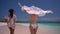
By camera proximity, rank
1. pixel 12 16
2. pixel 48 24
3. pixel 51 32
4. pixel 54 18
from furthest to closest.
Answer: pixel 48 24, pixel 54 18, pixel 51 32, pixel 12 16

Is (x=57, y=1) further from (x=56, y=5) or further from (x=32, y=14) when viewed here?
(x=32, y=14)

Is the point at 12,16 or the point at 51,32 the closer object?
the point at 12,16

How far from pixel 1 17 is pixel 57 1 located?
107cm

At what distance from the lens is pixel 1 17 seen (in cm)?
338

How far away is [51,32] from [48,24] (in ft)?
2.14

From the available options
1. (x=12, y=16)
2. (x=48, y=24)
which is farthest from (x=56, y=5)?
(x=12, y=16)

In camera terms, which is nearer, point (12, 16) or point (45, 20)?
point (12, 16)

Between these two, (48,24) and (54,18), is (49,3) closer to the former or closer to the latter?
(54,18)

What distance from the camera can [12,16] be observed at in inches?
96.3

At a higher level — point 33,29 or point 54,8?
point 54,8

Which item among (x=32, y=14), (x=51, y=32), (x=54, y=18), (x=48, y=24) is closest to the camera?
(x=32, y=14)

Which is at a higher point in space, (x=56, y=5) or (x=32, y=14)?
(x=56, y=5)

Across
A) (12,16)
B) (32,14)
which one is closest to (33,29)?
(32,14)

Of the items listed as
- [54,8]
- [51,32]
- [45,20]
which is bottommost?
[51,32]
